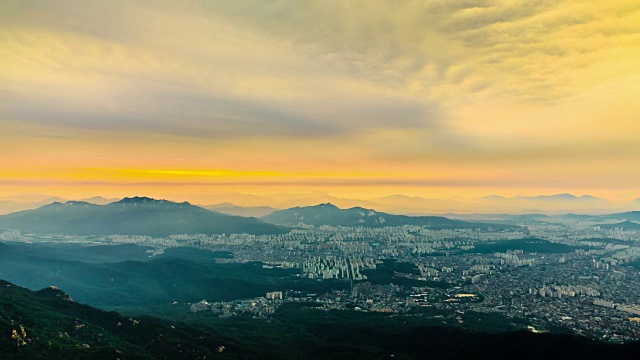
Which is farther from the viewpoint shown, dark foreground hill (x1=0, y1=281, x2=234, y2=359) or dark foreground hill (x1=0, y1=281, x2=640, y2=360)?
dark foreground hill (x1=0, y1=281, x2=640, y2=360)

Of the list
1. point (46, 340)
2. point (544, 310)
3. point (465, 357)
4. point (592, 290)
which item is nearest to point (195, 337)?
point (46, 340)

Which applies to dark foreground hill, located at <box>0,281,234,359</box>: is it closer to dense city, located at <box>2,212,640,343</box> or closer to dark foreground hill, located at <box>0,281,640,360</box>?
dark foreground hill, located at <box>0,281,640,360</box>

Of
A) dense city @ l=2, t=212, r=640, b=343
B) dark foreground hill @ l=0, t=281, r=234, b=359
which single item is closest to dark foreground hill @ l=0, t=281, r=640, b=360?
dark foreground hill @ l=0, t=281, r=234, b=359

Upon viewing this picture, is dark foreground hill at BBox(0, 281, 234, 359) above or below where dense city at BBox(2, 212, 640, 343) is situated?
above

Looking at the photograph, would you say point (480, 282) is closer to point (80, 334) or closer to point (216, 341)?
point (216, 341)

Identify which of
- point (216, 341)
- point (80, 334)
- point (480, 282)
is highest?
point (80, 334)

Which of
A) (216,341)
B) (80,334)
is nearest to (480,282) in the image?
(216,341)

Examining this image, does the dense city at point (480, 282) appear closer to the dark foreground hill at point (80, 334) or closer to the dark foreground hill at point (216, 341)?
the dark foreground hill at point (216, 341)

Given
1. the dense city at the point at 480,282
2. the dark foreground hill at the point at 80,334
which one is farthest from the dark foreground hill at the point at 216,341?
the dense city at the point at 480,282

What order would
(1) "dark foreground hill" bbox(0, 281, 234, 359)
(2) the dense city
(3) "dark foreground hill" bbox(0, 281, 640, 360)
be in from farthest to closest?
(2) the dense city
(3) "dark foreground hill" bbox(0, 281, 640, 360)
(1) "dark foreground hill" bbox(0, 281, 234, 359)
